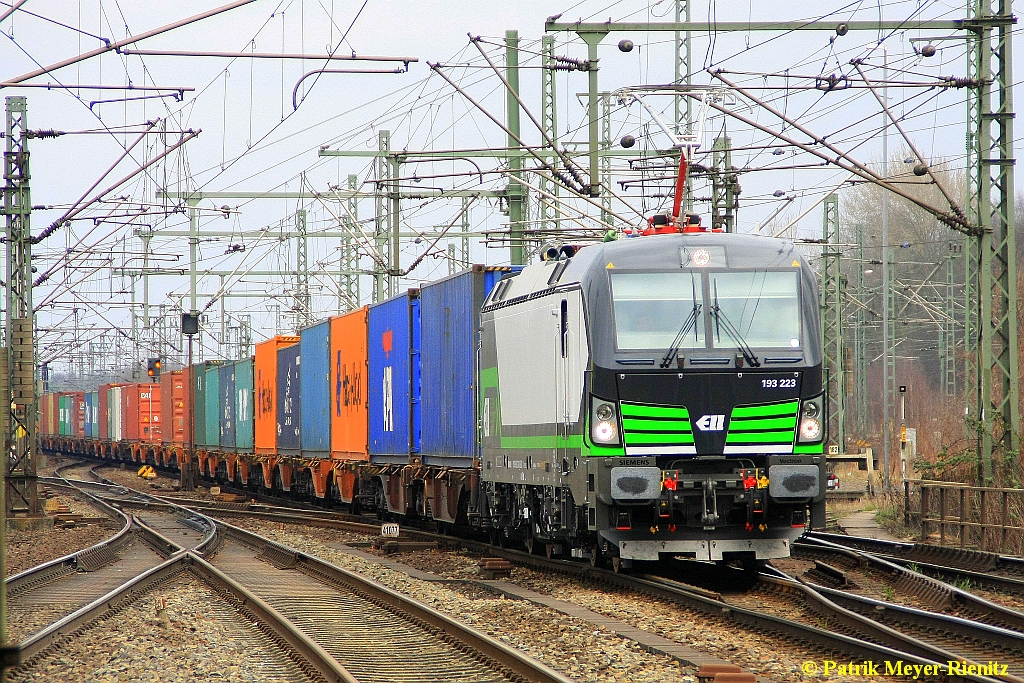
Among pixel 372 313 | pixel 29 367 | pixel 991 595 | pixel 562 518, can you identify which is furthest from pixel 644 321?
pixel 29 367

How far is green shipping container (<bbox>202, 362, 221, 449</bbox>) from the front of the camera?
140ft

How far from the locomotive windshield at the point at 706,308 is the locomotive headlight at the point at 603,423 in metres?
0.67

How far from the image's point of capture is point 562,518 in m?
14.0

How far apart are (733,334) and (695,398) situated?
30.4 inches

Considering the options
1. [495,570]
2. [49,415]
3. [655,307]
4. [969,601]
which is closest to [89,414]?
[49,415]

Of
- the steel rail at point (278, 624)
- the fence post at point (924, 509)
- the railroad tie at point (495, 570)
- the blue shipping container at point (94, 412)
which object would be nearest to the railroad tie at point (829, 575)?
the fence post at point (924, 509)

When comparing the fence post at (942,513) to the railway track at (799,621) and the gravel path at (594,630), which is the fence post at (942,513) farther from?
the gravel path at (594,630)

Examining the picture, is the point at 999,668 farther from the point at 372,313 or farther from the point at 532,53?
the point at 372,313

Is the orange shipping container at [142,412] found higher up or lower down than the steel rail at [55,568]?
higher up

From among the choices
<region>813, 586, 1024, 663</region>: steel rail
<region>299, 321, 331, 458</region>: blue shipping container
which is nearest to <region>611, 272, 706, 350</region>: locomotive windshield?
<region>813, 586, 1024, 663</region>: steel rail

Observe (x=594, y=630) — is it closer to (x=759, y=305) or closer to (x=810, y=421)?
(x=810, y=421)

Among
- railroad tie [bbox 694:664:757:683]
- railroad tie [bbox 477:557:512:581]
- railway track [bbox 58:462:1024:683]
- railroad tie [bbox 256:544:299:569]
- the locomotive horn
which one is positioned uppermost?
the locomotive horn

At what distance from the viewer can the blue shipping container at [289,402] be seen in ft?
101

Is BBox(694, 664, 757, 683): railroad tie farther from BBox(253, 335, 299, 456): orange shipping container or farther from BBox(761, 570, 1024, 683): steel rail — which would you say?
BBox(253, 335, 299, 456): orange shipping container
